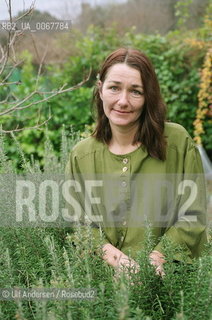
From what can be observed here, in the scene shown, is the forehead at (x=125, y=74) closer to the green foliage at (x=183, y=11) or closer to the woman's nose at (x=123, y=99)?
the woman's nose at (x=123, y=99)

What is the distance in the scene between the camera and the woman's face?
2.33 m

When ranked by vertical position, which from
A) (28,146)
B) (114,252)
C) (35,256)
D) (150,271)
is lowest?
(28,146)

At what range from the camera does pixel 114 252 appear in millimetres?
2221

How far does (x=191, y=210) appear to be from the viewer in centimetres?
230

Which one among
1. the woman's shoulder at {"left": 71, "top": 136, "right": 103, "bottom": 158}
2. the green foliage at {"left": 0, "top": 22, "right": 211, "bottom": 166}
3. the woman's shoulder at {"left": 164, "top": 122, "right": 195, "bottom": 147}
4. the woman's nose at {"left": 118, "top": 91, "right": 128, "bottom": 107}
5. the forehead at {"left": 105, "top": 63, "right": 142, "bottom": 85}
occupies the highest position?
the forehead at {"left": 105, "top": 63, "right": 142, "bottom": 85}

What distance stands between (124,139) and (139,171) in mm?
202

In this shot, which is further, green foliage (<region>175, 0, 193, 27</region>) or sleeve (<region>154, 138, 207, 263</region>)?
green foliage (<region>175, 0, 193, 27</region>)

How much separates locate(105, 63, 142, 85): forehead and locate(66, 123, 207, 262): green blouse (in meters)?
0.33

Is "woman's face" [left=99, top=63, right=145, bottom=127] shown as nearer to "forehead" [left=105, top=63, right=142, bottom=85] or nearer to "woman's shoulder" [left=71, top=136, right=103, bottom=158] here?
"forehead" [left=105, top=63, right=142, bottom=85]

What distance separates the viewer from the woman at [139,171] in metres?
2.31

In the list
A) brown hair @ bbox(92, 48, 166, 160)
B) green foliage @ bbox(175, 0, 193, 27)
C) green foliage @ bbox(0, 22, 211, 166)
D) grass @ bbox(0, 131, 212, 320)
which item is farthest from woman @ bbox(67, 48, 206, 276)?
green foliage @ bbox(175, 0, 193, 27)

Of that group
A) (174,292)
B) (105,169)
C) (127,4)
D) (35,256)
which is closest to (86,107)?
(105,169)

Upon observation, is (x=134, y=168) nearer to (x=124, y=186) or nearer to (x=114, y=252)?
(x=124, y=186)

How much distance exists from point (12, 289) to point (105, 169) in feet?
3.36
